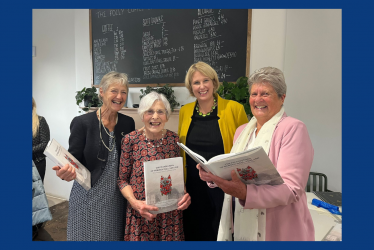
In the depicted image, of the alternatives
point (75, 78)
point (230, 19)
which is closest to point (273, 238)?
point (230, 19)

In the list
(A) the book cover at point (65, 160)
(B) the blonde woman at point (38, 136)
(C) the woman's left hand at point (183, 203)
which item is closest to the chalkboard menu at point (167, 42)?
(B) the blonde woman at point (38, 136)

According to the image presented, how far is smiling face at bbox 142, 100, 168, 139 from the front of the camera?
4.59ft

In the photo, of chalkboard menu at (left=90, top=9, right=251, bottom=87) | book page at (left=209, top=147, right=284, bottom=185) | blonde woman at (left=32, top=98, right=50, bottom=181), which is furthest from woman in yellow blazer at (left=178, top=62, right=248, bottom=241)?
blonde woman at (left=32, top=98, right=50, bottom=181)

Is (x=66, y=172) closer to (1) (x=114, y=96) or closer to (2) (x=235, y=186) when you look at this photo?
(1) (x=114, y=96)

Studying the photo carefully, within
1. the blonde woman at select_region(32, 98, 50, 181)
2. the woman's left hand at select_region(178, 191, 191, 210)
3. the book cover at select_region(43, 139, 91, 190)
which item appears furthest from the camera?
the blonde woman at select_region(32, 98, 50, 181)

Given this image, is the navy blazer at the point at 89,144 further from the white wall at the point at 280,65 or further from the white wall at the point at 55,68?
the white wall at the point at 55,68

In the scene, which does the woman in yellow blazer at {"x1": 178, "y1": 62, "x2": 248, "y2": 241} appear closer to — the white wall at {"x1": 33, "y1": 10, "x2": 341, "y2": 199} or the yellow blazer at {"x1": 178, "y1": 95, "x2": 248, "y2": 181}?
the yellow blazer at {"x1": 178, "y1": 95, "x2": 248, "y2": 181}

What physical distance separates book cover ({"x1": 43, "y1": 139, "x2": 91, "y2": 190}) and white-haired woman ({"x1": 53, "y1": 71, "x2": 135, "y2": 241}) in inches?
2.6

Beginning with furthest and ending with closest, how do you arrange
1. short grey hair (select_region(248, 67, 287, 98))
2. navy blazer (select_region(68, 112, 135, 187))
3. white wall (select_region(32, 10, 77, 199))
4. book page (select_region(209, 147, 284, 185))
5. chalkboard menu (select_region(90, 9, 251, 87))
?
white wall (select_region(32, 10, 77, 199)) → chalkboard menu (select_region(90, 9, 251, 87)) → navy blazer (select_region(68, 112, 135, 187)) → short grey hair (select_region(248, 67, 287, 98)) → book page (select_region(209, 147, 284, 185))

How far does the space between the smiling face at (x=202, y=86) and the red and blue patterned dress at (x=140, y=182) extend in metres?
0.45

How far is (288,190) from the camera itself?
0.96m

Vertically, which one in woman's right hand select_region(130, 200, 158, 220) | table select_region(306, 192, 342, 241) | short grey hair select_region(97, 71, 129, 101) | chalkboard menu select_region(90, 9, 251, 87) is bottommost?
→ table select_region(306, 192, 342, 241)

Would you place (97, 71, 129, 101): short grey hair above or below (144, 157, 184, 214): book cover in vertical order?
above

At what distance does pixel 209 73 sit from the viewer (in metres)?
1.59
